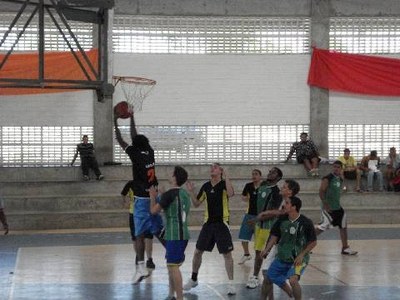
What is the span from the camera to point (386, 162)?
2914 centimetres

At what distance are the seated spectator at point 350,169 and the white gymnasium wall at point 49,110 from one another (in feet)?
27.2

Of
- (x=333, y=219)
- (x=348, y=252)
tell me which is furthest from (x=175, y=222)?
(x=348, y=252)

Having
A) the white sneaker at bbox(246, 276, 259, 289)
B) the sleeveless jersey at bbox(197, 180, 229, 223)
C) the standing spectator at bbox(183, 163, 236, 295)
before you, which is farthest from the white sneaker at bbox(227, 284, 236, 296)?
the sleeveless jersey at bbox(197, 180, 229, 223)

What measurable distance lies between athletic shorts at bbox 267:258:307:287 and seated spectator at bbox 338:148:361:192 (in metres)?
16.4

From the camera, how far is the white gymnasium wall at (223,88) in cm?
2911

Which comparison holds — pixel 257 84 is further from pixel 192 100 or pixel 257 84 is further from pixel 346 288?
pixel 346 288

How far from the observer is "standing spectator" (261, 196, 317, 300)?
11672 mm

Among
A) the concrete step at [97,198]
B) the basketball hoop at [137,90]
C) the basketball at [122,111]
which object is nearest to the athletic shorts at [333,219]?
the basketball at [122,111]

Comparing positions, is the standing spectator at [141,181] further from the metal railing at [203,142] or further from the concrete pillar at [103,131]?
the concrete pillar at [103,131]

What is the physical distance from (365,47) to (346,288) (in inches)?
663

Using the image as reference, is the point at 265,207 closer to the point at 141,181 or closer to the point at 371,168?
the point at 141,181

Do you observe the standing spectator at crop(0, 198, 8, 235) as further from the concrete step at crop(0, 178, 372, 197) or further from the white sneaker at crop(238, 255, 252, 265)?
the white sneaker at crop(238, 255, 252, 265)

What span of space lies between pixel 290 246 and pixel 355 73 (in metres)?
18.8

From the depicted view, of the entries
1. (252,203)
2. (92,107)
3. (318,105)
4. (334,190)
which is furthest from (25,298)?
(318,105)
